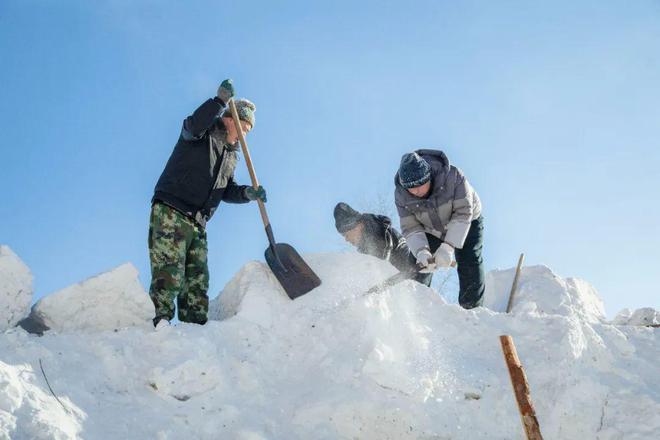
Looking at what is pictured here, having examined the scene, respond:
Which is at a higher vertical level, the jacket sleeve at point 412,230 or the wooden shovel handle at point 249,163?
the wooden shovel handle at point 249,163

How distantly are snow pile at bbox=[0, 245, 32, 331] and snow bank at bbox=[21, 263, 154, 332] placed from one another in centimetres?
11

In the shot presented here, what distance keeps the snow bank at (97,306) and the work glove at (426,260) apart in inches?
84.1

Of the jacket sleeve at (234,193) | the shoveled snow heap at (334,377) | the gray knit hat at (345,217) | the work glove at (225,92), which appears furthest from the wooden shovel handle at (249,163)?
the shoveled snow heap at (334,377)

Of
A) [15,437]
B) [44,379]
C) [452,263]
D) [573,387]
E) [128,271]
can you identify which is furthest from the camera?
[452,263]

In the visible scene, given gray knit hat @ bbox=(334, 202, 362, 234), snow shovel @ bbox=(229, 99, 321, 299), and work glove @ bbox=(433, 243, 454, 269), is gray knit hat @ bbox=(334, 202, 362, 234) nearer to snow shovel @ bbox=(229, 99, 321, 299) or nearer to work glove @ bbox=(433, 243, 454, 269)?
snow shovel @ bbox=(229, 99, 321, 299)

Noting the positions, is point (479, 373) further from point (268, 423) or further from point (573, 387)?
point (268, 423)

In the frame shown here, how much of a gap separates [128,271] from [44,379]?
3.89ft

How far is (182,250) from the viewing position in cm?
414

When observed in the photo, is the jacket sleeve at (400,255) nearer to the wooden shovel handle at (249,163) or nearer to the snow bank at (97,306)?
the wooden shovel handle at (249,163)

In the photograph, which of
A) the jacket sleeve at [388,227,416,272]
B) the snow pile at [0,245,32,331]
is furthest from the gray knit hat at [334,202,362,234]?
the snow pile at [0,245,32,331]

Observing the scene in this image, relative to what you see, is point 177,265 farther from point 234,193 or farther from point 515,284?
point 515,284

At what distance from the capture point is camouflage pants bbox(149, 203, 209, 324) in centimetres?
405

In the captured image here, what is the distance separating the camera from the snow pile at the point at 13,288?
11.5 ft

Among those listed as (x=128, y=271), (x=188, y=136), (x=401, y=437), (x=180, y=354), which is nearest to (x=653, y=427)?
(x=401, y=437)
